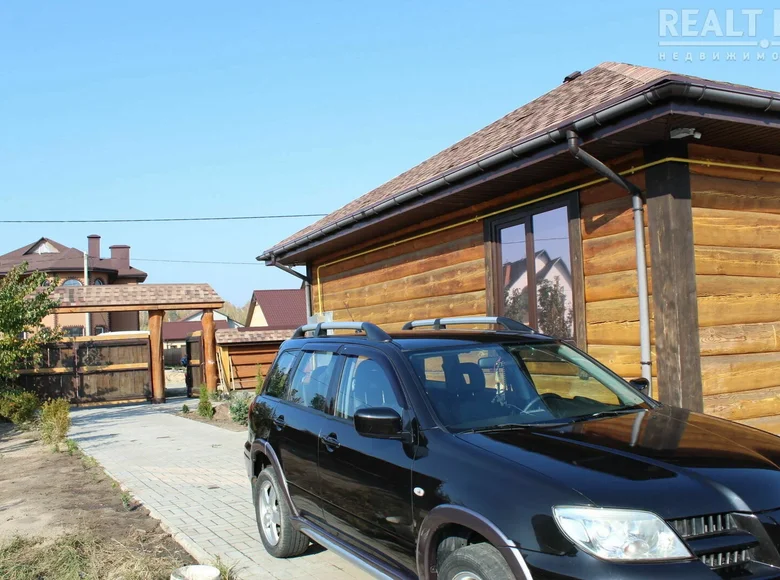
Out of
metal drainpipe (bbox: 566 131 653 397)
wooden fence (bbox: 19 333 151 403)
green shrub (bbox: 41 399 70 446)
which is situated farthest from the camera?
wooden fence (bbox: 19 333 151 403)

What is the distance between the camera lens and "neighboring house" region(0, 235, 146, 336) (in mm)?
43281

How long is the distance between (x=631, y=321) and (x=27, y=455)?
30.8ft

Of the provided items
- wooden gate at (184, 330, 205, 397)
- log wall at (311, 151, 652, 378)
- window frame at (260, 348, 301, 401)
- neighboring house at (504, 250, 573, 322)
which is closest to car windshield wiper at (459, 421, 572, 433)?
window frame at (260, 348, 301, 401)

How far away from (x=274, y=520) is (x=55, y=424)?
8.76 meters

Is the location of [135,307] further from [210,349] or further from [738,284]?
[738,284]

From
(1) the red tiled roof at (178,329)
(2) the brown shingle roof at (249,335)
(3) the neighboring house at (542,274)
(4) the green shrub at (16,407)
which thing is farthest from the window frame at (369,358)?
Answer: (1) the red tiled roof at (178,329)

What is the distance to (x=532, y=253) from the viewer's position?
816cm

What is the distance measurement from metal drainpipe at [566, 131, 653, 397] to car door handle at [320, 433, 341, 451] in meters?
3.12

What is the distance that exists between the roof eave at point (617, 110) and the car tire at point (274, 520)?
12.3 feet

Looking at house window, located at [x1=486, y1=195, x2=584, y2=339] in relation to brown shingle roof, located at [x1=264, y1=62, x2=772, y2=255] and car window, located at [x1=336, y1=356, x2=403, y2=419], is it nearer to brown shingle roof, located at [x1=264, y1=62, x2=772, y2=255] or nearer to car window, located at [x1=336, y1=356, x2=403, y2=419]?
brown shingle roof, located at [x1=264, y1=62, x2=772, y2=255]

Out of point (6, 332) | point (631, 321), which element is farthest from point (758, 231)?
point (6, 332)

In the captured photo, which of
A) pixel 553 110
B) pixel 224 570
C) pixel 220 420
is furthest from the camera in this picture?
pixel 220 420

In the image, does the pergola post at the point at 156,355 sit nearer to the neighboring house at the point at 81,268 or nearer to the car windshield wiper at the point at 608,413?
the car windshield wiper at the point at 608,413

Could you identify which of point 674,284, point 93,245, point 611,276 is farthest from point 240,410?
point 93,245
